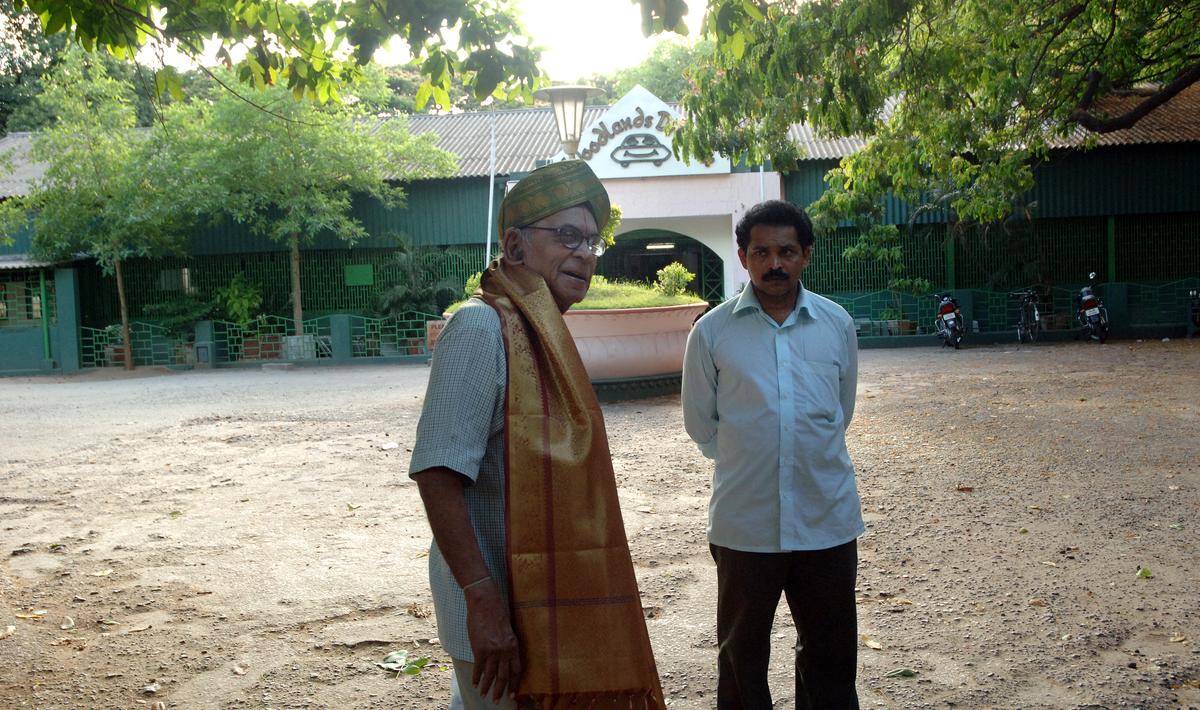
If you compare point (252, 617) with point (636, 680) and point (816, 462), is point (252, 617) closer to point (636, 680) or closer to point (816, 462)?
point (816, 462)

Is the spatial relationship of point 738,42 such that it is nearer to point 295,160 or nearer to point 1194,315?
point 295,160

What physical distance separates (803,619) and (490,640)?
4.31 ft

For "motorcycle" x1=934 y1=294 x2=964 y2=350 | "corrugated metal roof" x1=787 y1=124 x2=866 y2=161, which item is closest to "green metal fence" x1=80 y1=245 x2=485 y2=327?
"corrugated metal roof" x1=787 y1=124 x2=866 y2=161

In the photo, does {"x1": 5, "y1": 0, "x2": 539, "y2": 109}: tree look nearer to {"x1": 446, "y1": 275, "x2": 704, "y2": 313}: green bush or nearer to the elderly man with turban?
the elderly man with turban

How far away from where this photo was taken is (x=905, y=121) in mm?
11031

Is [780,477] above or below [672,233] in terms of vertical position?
below

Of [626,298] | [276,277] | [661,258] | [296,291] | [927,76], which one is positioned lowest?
[626,298]

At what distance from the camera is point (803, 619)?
2783mm

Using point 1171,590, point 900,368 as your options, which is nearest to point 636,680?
point 1171,590

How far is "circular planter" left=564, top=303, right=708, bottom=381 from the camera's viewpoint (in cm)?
1116

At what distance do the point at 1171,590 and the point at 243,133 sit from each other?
19132mm

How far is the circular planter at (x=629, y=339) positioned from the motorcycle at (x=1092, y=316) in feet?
35.7

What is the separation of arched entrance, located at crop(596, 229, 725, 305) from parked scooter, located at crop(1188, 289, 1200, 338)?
957 cm

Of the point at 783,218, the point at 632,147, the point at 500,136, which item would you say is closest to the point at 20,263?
the point at 500,136
